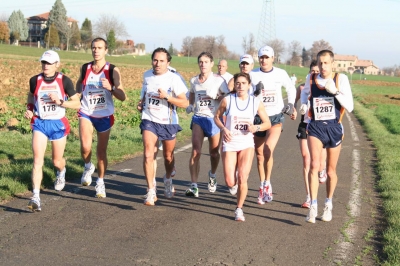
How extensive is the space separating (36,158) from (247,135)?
2713 mm

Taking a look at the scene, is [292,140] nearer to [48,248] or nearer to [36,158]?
[36,158]

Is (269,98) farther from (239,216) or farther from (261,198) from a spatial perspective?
(239,216)

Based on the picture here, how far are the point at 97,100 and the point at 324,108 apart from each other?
126 inches

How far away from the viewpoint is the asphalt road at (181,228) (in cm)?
586

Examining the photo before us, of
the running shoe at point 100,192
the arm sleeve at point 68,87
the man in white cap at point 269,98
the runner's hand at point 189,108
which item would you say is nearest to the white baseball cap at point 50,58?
the arm sleeve at point 68,87

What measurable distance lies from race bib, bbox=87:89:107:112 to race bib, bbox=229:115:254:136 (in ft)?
6.81

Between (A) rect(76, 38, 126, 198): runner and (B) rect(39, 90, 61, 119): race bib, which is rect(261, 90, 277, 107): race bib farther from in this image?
(B) rect(39, 90, 61, 119): race bib

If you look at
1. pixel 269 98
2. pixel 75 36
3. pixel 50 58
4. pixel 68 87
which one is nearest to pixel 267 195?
pixel 269 98

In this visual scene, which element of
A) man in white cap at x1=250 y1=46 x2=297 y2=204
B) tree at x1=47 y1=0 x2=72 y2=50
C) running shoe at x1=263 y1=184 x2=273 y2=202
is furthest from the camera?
tree at x1=47 y1=0 x2=72 y2=50

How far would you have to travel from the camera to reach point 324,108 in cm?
773

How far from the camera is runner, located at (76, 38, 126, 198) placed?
860 centimetres

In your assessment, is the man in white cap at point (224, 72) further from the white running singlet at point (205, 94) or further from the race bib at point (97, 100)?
the race bib at point (97, 100)

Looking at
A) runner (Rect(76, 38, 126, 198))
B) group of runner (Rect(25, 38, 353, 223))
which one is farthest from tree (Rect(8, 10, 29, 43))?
group of runner (Rect(25, 38, 353, 223))

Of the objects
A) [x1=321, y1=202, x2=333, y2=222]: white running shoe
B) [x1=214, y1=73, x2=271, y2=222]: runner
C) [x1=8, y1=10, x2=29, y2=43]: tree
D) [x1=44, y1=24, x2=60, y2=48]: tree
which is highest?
[x1=8, y1=10, x2=29, y2=43]: tree
